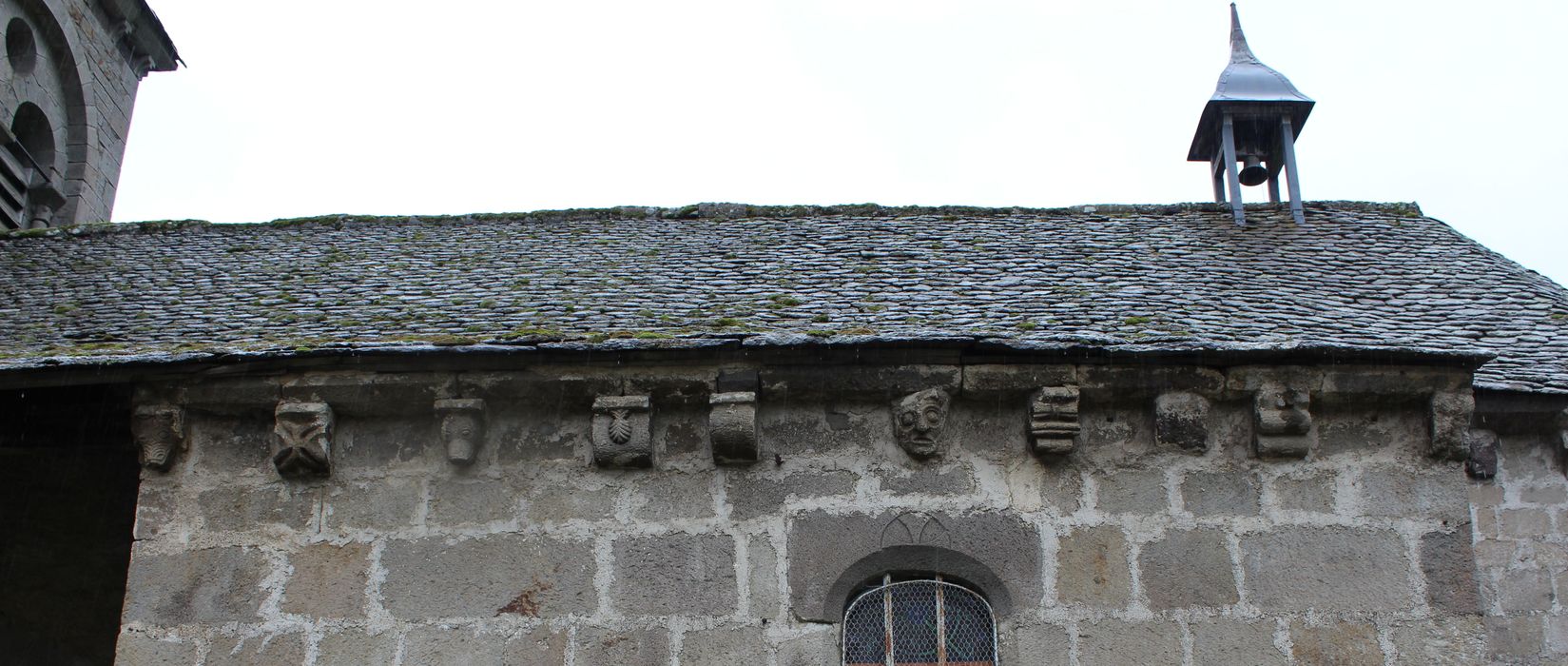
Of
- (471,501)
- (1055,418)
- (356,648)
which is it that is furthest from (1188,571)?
(356,648)

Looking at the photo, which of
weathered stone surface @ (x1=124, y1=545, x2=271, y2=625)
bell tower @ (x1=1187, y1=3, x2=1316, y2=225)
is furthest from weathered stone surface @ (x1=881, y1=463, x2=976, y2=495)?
bell tower @ (x1=1187, y1=3, x2=1316, y2=225)

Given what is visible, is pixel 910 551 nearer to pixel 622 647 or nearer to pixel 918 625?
pixel 918 625

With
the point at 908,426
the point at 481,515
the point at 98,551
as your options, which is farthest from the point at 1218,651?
the point at 98,551

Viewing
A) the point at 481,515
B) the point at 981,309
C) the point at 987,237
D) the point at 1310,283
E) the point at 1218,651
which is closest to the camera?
the point at 1218,651

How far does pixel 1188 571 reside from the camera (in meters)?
5.54

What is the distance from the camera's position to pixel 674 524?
18.6 ft

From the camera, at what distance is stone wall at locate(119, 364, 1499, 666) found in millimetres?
5465

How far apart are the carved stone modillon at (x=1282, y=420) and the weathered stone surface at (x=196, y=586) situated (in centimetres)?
416

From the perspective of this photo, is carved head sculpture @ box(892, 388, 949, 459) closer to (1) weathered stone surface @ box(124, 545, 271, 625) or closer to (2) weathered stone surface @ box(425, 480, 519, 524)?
(2) weathered stone surface @ box(425, 480, 519, 524)

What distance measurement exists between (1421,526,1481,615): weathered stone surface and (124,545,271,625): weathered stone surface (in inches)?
187

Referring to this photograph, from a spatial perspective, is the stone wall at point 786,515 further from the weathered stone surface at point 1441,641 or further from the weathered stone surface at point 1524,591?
the weathered stone surface at point 1524,591

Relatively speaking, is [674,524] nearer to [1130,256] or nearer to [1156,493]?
Answer: [1156,493]

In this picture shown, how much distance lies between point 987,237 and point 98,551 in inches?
212

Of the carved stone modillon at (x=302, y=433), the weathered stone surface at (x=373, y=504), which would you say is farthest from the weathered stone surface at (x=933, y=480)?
the carved stone modillon at (x=302, y=433)
